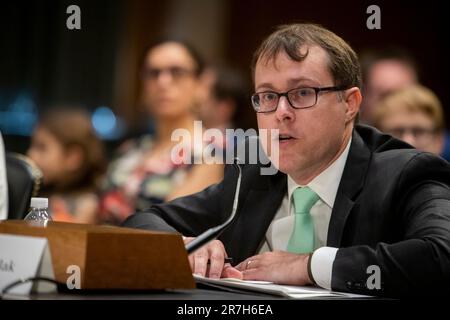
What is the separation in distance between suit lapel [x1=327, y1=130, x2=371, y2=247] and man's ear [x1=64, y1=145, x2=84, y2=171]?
2461mm

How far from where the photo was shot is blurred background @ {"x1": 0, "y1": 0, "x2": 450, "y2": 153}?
694 cm

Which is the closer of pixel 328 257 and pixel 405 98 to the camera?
pixel 328 257

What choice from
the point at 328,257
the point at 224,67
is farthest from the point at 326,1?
the point at 328,257

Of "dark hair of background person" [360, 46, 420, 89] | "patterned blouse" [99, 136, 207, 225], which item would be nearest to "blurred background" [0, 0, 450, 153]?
"dark hair of background person" [360, 46, 420, 89]

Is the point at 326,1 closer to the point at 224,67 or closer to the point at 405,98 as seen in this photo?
the point at 224,67

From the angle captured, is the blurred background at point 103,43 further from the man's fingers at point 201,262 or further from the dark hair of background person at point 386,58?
the man's fingers at point 201,262

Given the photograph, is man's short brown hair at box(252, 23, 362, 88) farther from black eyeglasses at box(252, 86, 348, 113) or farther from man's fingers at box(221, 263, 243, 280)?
man's fingers at box(221, 263, 243, 280)

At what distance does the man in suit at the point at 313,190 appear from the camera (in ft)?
6.59

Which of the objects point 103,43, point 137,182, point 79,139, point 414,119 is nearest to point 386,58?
point 414,119

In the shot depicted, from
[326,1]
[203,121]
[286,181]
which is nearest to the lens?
[286,181]

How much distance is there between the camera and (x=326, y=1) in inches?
257

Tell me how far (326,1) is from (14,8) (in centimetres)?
259

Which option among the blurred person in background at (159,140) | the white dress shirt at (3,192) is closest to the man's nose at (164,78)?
the blurred person in background at (159,140)

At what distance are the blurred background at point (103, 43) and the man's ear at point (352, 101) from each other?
14.4ft
